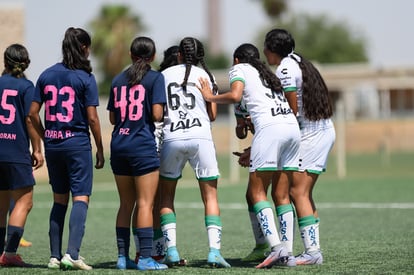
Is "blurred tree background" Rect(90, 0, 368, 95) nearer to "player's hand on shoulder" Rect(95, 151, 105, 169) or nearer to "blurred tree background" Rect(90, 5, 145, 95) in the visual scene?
"blurred tree background" Rect(90, 5, 145, 95)

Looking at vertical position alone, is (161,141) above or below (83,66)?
below

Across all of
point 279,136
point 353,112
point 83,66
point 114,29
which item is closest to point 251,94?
point 279,136

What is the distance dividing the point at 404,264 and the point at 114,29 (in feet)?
194

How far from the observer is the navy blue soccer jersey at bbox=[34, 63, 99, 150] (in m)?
8.91

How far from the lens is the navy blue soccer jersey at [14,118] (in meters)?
9.29

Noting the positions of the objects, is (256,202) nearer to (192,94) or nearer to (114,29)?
(192,94)

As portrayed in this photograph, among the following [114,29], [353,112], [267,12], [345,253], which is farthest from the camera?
[267,12]

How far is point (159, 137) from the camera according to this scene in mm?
9141

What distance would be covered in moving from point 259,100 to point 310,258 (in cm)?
166

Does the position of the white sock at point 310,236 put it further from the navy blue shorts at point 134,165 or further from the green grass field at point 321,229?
the navy blue shorts at point 134,165

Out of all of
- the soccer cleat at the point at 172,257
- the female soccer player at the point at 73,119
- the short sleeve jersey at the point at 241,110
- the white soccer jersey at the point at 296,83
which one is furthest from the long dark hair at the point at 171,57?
the soccer cleat at the point at 172,257

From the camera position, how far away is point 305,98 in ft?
30.7

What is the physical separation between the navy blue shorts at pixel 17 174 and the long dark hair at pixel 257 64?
94.4 inches

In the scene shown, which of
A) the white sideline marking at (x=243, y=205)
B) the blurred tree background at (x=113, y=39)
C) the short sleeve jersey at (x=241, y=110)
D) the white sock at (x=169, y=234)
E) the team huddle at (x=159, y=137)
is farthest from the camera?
the blurred tree background at (x=113, y=39)
